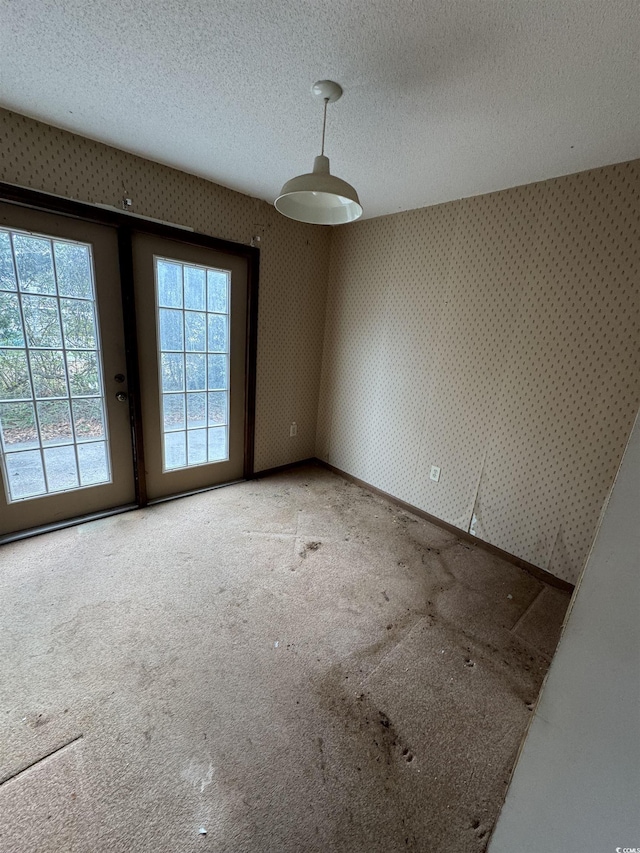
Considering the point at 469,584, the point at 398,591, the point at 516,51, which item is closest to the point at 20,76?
the point at 516,51

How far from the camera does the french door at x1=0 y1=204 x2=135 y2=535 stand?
6.49ft

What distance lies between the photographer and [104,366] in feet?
7.66

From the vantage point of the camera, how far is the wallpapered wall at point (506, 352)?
1.90 m

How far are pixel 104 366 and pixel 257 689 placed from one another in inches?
82.1

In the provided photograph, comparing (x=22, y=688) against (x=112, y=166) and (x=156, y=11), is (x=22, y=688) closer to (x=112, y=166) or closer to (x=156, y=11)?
(x=156, y=11)

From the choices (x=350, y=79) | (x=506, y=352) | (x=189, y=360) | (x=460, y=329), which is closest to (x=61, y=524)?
(x=189, y=360)

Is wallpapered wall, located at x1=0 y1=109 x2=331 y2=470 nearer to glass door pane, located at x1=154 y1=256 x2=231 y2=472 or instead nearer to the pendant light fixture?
glass door pane, located at x1=154 y1=256 x2=231 y2=472

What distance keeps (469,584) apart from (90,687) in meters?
1.97

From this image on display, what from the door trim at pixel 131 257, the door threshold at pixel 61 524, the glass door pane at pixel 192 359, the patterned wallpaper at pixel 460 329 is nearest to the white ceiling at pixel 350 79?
the patterned wallpaper at pixel 460 329

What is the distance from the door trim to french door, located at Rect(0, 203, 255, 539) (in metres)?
0.02

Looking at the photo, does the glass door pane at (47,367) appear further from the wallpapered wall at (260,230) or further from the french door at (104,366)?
the wallpapered wall at (260,230)

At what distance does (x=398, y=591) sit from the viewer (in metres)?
2.05

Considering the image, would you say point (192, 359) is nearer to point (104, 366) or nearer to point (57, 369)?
point (104, 366)

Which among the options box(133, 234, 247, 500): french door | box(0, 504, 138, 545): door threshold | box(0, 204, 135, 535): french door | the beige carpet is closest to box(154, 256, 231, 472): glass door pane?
box(133, 234, 247, 500): french door
